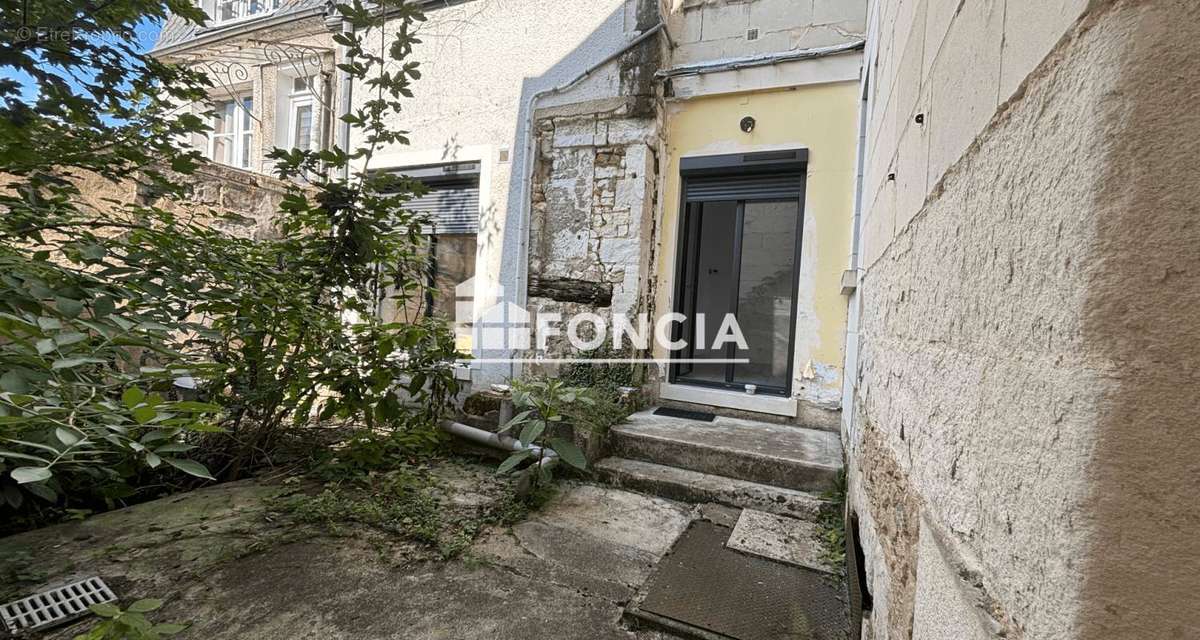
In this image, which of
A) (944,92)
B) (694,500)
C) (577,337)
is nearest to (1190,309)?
(944,92)

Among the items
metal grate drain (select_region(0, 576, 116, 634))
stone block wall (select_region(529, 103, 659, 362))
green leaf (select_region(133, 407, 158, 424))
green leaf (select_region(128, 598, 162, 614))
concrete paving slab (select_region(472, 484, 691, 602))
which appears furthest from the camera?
stone block wall (select_region(529, 103, 659, 362))

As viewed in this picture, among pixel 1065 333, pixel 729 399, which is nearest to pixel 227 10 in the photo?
pixel 729 399

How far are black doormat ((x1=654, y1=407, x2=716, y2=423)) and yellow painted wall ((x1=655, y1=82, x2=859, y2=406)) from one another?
76cm

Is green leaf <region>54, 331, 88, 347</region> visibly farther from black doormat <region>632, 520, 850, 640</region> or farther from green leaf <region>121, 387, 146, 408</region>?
black doormat <region>632, 520, 850, 640</region>

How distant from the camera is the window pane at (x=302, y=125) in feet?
22.8

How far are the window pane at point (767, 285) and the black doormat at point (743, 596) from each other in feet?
14.6

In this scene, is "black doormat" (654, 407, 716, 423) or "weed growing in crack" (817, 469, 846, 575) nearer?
"weed growing in crack" (817, 469, 846, 575)

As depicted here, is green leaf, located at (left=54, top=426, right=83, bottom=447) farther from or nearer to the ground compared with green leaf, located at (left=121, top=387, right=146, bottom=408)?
nearer to the ground

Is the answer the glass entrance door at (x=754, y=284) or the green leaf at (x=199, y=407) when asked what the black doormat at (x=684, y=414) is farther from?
the green leaf at (x=199, y=407)

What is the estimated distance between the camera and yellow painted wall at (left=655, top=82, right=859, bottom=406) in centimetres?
395

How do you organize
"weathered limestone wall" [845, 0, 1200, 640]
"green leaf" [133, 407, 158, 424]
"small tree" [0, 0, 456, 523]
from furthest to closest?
"small tree" [0, 0, 456, 523] → "green leaf" [133, 407, 158, 424] → "weathered limestone wall" [845, 0, 1200, 640]

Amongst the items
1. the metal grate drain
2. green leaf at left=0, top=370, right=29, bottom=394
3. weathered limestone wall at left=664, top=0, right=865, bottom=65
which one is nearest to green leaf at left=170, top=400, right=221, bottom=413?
green leaf at left=0, top=370, right=29, bottom=394

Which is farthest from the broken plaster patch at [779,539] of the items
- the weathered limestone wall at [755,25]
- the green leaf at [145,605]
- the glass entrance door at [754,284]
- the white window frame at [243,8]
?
the white window frame at [243,8]

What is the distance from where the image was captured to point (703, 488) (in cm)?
311
